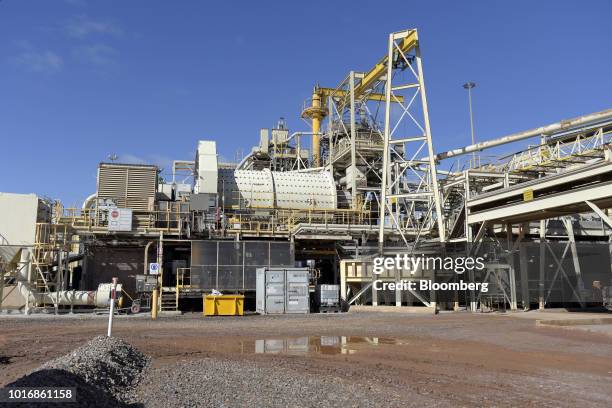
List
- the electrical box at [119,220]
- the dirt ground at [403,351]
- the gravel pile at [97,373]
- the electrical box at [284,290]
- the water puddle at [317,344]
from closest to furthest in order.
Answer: the gravel pile at [97,373], the dirt ground at [403,351], the water puddle at [317,344], the electrical box at [284,290], the electrical box at [119,220]

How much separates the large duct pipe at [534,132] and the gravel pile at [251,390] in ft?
78.2

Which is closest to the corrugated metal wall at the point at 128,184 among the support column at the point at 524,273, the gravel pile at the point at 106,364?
the support column at the point at 524,273

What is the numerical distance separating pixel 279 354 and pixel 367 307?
14799 mm

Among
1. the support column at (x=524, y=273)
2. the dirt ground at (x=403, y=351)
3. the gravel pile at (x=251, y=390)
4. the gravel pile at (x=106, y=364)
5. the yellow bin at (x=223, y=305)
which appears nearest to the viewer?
the gravel pile at (x=251, y=390)

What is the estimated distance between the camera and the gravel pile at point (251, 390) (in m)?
6.92

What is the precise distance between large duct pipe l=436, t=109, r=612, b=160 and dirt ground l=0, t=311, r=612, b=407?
40.6 ft

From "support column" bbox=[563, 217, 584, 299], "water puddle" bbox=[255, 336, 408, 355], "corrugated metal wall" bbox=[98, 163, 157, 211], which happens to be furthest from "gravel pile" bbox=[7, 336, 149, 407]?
"support column" bbox=[563, 217, 584, 299]

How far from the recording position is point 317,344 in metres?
13.6

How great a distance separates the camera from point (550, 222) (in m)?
31.8

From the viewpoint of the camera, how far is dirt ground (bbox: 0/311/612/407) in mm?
8109

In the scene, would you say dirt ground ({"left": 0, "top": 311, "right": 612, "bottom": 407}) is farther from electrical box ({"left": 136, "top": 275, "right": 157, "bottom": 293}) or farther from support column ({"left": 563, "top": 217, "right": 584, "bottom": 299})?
support column ({"left": 563, "top": 217, "right": 584, "bottom": 299})
